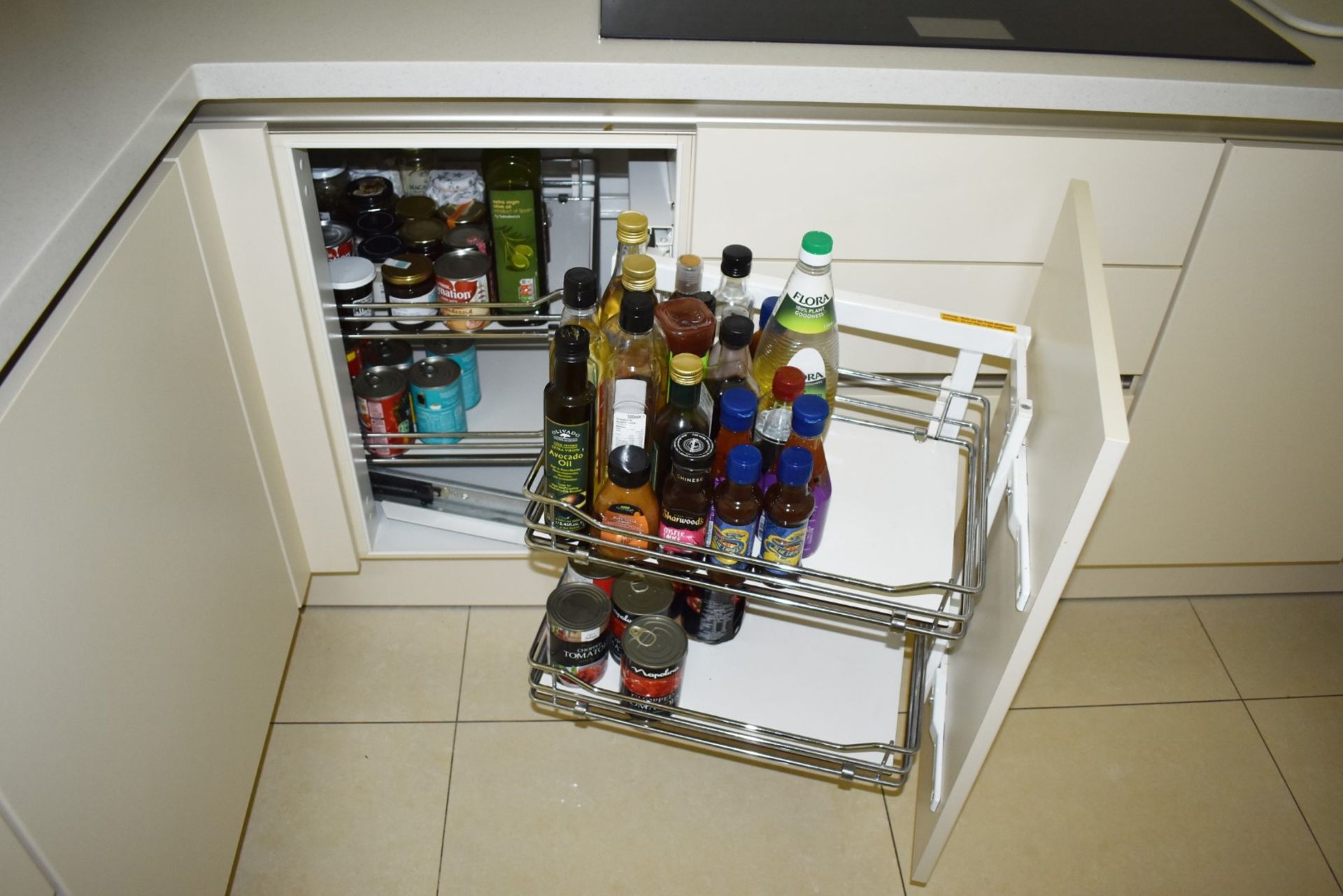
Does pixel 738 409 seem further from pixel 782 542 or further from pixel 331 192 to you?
pixel 331 192

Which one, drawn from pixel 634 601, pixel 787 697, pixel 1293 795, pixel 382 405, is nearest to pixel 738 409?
pixel 634 601

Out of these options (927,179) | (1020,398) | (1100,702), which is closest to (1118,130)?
(927,179)

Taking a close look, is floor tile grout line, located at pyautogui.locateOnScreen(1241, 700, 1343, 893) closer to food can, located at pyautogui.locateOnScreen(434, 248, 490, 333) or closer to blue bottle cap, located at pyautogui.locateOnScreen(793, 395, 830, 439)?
blue bottle cap, located at pyautogui.locateOnScreen(793, 395, 830, 439)

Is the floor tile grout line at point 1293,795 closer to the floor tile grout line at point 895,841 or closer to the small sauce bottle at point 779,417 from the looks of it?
the floor tile grout line at point 895,841

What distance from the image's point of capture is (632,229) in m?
1.02

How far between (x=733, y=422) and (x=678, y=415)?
3.0 inches

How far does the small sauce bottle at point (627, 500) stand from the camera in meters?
0.97

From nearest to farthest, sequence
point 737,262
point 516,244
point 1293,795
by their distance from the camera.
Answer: point 737,262
point 516,244
point 1293,795

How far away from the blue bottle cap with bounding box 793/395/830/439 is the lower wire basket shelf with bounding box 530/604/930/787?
0.33 meters

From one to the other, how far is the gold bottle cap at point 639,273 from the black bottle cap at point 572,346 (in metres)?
0.08

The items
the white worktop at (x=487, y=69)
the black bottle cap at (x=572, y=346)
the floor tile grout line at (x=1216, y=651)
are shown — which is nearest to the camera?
the black bottle cap at (x=572, y=346)

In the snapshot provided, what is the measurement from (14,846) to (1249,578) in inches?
72.5

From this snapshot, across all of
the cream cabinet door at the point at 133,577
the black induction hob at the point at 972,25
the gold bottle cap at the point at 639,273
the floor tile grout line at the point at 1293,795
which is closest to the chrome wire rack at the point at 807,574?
the gold bottle cap at the point at 639,273

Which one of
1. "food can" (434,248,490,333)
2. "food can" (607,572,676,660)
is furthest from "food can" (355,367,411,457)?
"food can" (607,572,676,660)
